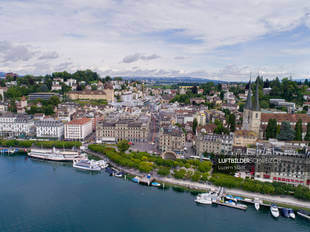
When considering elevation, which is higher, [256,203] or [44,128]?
[44,128]

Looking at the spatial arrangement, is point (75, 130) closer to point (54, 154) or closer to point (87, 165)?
point (54, 154)

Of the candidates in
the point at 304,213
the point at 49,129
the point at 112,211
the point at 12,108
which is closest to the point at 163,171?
the point at 112,211

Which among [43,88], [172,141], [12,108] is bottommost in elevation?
[172,141]

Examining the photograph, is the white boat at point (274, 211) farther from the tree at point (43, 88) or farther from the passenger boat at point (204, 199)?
the tree at point (43, 88)

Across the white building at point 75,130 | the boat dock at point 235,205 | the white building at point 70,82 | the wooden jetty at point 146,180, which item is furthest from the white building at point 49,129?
the white building at point 70,82

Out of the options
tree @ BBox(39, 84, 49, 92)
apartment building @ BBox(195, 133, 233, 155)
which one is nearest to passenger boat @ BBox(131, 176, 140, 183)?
apartment building @ BBox(195, 133, 233, 155)

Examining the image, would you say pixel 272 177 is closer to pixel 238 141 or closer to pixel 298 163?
pixel 298 163

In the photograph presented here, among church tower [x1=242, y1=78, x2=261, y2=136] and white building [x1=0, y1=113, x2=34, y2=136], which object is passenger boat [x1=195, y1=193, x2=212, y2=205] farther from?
white building [x1=0, y1=113, x2=34, y2=136]
